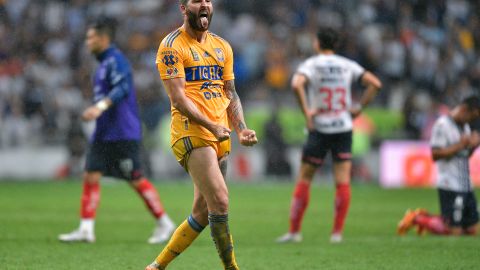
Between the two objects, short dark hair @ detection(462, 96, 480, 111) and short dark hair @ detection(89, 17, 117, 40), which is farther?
short dark hair @ detection(462, 96, 480, 111)

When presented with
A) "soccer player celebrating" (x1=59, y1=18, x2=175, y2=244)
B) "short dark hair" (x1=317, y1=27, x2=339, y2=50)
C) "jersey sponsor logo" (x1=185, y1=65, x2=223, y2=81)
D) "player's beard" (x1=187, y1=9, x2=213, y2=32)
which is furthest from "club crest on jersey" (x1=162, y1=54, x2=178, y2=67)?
"short dark hair" (x1=317, y1=27, x2=339, y2=50)

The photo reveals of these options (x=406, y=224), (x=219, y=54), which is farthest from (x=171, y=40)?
(x=406, y=224)

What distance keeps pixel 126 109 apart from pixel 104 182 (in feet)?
34.4

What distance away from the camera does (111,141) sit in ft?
36.3

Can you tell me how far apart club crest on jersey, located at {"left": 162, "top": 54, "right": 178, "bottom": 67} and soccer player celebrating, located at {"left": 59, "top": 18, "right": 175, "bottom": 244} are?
367cm

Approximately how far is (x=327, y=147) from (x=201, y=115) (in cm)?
428

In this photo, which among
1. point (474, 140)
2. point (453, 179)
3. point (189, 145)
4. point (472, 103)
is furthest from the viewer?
point (453, 179)

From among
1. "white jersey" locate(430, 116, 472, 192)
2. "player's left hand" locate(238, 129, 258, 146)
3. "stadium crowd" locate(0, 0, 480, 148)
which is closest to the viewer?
"player's left hand" locate(238, 129, 258, 146)

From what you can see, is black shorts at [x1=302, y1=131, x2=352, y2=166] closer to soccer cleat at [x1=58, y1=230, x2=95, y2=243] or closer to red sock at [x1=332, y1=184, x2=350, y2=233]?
red sock at [x1=332, y1=184, x2=350, y2=233]

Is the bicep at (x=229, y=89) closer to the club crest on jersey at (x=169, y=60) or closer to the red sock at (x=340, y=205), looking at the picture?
the club crest on jersey at (x=169, y=60)

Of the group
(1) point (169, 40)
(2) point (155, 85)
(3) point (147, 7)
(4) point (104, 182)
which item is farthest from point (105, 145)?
(3) point (147, 7)

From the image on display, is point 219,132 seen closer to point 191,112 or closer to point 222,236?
point 191,112

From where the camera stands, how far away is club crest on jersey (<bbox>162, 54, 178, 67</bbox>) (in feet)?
23.7

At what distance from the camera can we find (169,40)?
7297 millimetres
